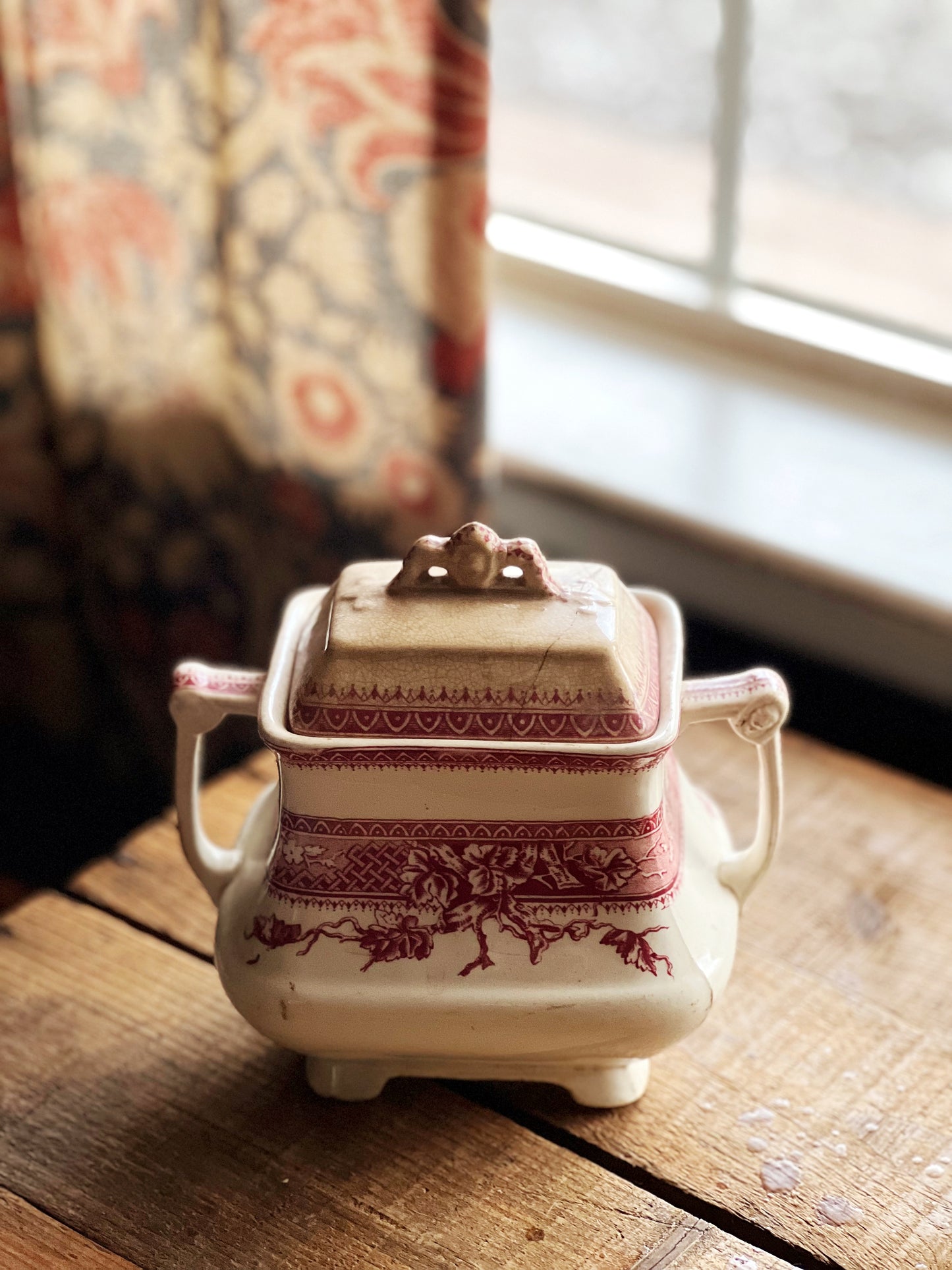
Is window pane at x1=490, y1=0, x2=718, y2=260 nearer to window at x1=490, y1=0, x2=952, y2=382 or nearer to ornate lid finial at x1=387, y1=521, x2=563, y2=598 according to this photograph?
window at x1=490, y1=0, x2=952, y2=382

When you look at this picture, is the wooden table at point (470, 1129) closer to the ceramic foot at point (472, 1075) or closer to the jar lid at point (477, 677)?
the ceramic foot at point (472, 1075)

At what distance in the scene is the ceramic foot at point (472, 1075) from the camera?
0.69 metres

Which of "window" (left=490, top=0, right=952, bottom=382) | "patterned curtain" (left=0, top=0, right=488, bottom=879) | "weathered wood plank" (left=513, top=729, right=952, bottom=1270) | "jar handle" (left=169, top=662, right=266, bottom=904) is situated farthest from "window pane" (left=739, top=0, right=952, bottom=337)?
"jar handle" (left=169, top=662, right=266, bottom=904)

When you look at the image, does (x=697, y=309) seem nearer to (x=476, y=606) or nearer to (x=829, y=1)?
(x=829, y=1)

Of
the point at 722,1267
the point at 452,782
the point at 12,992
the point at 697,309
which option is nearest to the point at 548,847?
the point at 452,782

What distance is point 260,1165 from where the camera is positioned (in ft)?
2.25

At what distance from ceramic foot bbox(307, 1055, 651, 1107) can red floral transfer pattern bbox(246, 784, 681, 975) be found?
3.4 inches

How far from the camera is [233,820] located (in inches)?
35.9

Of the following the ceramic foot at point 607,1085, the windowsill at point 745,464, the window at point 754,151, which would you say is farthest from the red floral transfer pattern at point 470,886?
the window at point 754,151

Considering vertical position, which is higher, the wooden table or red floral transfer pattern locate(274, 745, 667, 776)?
red floral transfer pattern locate(274, 745, 667, 776)

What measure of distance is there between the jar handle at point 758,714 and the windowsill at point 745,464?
45cm

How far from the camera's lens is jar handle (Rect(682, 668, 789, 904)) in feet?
2.12

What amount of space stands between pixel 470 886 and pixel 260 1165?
0.18m

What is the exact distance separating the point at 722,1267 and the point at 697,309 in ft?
3.00
